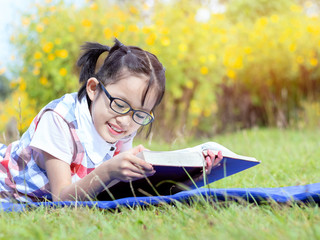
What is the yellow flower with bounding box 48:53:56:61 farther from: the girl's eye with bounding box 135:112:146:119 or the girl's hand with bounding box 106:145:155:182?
the girl's hand with bounding box 106:145:155:182

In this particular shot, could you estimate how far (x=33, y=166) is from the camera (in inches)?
83.7

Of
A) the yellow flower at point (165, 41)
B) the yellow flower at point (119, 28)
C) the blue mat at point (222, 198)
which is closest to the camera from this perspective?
the blue mat at point (222, 198)

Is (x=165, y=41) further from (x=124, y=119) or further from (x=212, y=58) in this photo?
(x=124, y=119)

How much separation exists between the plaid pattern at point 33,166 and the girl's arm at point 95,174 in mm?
162

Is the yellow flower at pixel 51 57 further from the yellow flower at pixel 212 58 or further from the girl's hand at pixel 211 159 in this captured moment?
the girl's hand at pixel 211 159

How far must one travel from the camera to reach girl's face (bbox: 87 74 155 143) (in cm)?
202

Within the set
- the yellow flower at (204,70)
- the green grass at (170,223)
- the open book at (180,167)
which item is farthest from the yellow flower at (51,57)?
the green grass at (170,223)

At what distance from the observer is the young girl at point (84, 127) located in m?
1.94

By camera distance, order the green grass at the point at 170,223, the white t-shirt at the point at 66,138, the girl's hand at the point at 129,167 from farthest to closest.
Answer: the white t-shirt at the point at 66,138 → the girl's hand at the point at 129,167 → the green grass at the point at 170,223

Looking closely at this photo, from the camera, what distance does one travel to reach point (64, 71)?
18.0 ft

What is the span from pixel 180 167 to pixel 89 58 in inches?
39.9

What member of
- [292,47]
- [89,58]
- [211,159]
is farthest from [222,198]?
[292,47]

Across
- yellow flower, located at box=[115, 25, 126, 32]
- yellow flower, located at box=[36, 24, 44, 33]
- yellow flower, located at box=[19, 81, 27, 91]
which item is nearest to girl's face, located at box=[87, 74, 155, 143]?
yellow flower, located at box=[115, 25, 126, 32]

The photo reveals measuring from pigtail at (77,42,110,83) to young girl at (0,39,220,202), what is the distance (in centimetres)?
11
